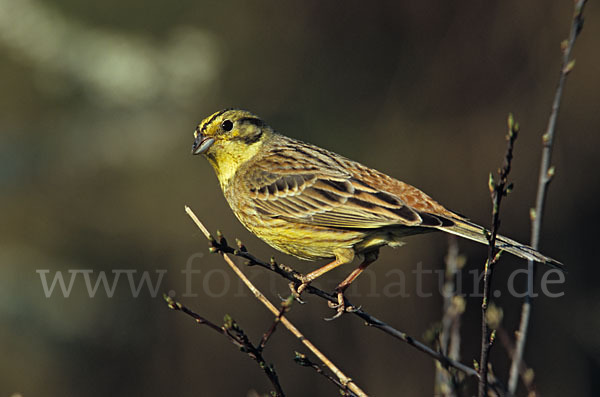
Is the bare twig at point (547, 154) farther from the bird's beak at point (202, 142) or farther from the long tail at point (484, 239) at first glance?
the bird's beak at point (202, 142)

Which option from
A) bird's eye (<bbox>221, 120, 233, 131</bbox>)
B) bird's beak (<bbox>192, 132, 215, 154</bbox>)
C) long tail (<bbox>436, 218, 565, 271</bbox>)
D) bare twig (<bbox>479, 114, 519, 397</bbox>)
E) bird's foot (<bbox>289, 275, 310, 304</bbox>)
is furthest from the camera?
bird's eye (<bbox>221, 120, 233, 131</bbox>)

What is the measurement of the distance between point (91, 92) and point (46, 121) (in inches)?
50.7

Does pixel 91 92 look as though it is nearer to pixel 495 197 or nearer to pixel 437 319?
pixel 437 319

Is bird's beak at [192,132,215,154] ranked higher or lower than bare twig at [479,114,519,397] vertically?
higher

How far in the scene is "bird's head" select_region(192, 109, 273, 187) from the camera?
475cm

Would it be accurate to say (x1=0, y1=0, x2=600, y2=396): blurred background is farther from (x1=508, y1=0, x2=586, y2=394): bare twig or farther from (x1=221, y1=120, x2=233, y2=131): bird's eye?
(x1=508, y1=0, x2=586, y2=394): bare twig

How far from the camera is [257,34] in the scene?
9.93 metres

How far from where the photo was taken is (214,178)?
9.47 metres

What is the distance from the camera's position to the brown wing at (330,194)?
4.14 metres

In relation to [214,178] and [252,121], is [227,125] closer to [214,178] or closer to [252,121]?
[252,121]

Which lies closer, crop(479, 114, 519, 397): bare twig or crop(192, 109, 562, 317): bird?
crop(479, 114, 519, 397): bare twig

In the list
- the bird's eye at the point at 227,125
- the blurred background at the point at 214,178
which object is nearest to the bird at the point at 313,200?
the bird's eye at the point at 227,125

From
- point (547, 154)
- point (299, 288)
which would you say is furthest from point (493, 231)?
point (299, 288)

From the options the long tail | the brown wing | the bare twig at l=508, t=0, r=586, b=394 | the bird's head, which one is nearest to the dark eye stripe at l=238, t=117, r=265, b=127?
the bird's head
